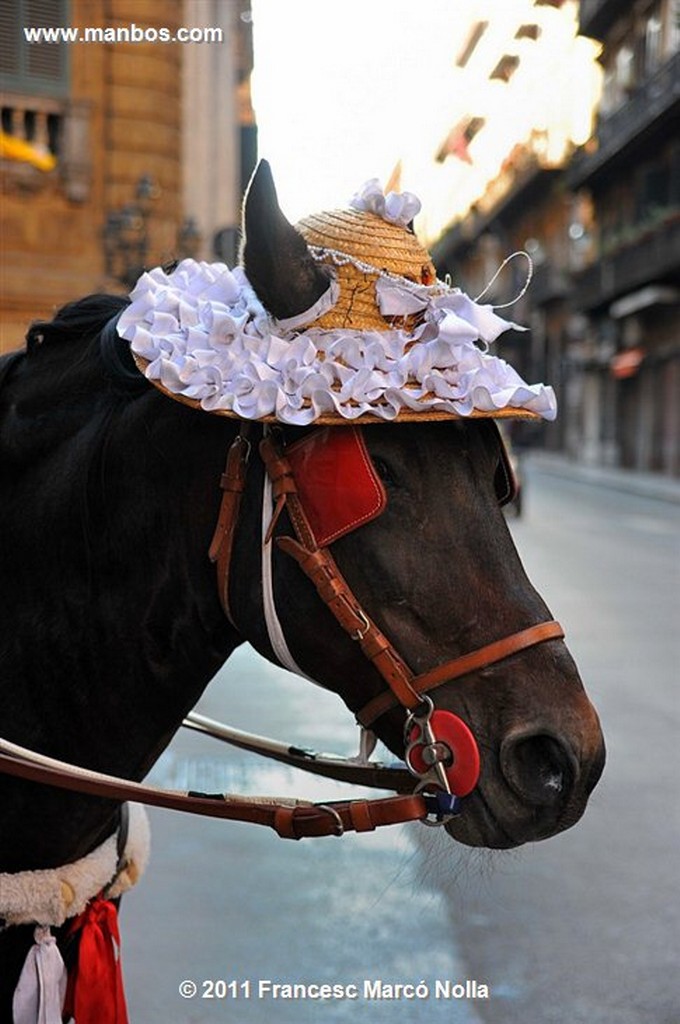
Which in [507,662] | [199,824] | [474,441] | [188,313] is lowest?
[199,824]

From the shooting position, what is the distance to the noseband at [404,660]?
1.39m

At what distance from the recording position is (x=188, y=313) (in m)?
1.61

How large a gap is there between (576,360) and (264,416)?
3765 cm

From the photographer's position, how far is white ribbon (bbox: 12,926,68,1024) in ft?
5.50

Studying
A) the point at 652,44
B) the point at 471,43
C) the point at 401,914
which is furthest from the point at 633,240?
the point at 401,914

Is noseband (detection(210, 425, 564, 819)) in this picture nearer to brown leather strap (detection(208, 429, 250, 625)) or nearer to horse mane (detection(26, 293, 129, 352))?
brown leather strap (detection(208, 429, 250, 625))

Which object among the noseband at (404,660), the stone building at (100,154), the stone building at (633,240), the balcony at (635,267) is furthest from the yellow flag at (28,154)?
the balcony at (635,267)

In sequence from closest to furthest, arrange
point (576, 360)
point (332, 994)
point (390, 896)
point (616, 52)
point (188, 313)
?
point (188, 313)
point (332, 994)
point (390, 896)
point (616, 52)
point (576, 360)

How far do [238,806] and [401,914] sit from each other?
2.39m

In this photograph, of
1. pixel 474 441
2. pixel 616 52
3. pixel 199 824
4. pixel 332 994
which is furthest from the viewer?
pixel 616 52

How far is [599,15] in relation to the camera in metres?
33.0

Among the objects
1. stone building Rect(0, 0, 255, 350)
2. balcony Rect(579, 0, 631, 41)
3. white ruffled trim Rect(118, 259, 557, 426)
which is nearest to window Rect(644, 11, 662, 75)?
balcony Rect(579, 0, 631, 41)

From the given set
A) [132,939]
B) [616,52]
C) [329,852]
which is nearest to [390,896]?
[329,852]

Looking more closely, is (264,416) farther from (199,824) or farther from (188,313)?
(199,824)
